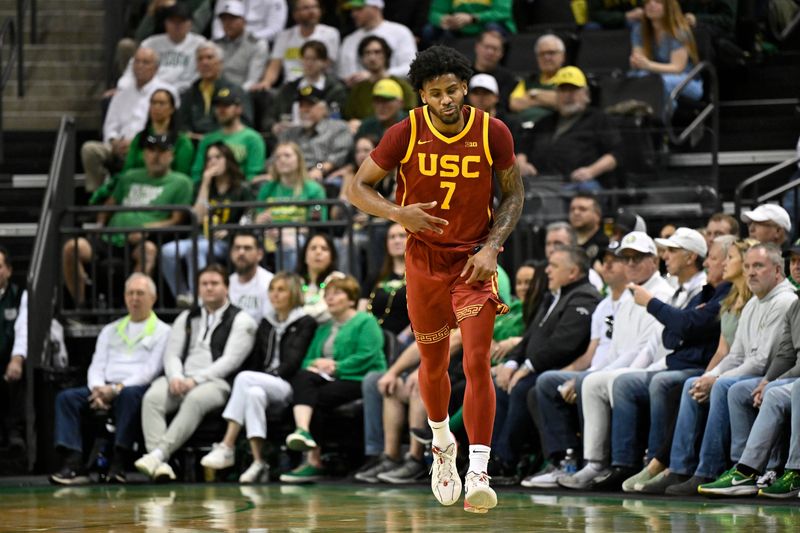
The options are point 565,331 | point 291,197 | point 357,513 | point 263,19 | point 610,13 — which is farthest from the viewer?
point 263,19

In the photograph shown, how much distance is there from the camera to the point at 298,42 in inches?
673

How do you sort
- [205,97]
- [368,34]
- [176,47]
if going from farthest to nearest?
[176,47], [368,34], [205,97]

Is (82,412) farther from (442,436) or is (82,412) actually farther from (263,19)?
(263,19)

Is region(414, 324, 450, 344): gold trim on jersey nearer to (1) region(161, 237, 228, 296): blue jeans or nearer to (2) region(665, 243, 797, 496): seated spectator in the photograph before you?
(2) region(665, 243, 797, 496): seated spectator

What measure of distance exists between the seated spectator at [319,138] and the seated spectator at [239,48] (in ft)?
5.51

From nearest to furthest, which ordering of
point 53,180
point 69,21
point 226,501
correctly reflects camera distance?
point 226,501
point 53,180
point 69,21

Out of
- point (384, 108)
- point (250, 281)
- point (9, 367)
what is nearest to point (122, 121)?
point (384, 108)

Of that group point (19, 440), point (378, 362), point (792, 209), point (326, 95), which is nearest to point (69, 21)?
point (326, 95)

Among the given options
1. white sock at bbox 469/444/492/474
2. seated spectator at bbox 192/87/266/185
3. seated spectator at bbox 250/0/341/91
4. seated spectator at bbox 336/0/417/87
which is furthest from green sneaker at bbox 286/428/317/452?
seated spectator at bbox 250/0/341/91

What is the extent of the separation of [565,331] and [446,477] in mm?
3386

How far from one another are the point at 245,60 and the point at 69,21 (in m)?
2.86

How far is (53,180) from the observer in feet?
47.8

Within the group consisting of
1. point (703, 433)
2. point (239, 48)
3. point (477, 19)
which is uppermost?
point (477, 19)

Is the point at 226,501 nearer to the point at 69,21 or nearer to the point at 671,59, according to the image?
the point at 671,59
